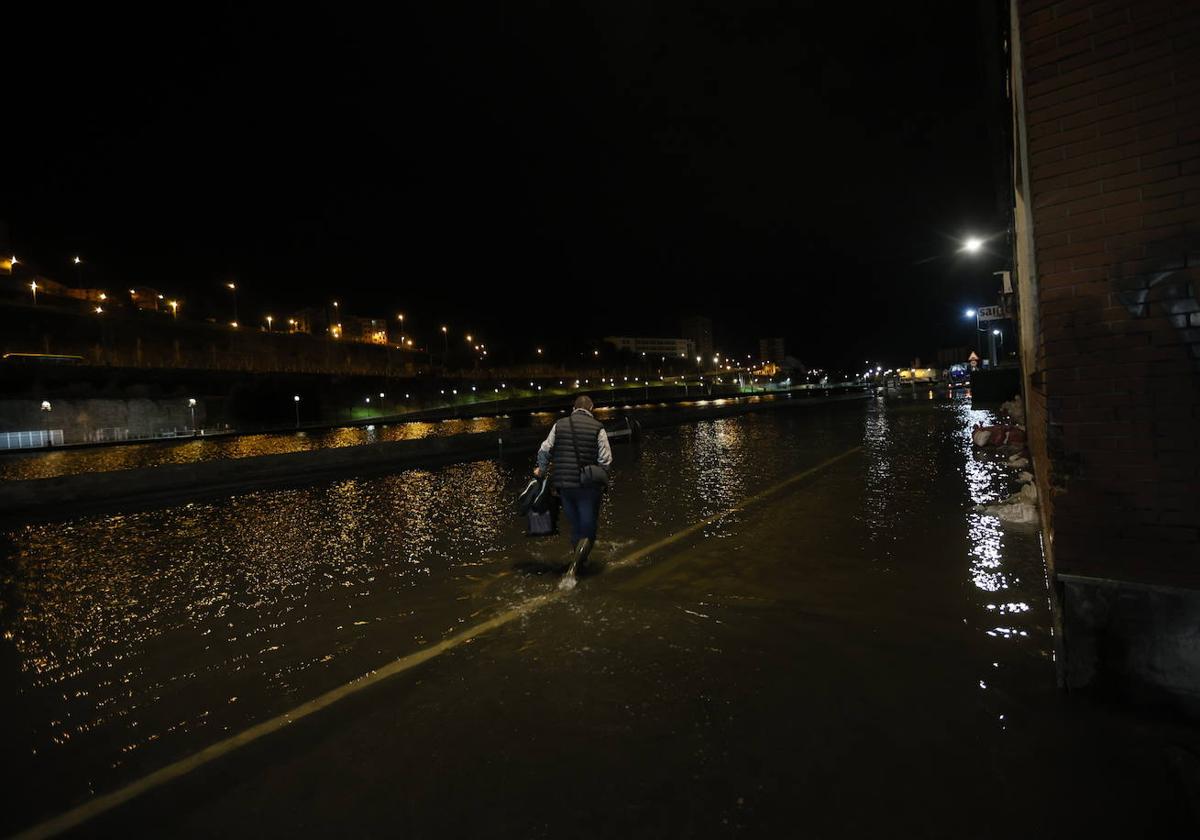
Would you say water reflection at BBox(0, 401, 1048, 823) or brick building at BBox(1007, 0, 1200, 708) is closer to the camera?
brick building at BBox(1007, 0, 1200, 708)

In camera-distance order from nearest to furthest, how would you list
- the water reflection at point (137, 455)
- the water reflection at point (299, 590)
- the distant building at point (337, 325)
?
the water reflection at point (299, 590), the water reflection at point (137, 455), the distant building at point (337, 325)

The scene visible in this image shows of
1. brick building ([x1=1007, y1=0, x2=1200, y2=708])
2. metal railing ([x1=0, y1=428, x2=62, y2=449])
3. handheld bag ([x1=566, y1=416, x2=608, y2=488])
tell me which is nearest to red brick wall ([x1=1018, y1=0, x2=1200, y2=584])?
brick building ([x1=1007, y1=0, x2=1200, y2=708])

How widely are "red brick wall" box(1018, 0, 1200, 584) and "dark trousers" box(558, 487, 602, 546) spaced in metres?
3.58

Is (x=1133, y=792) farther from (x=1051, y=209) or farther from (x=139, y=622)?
(x=139, y=622)

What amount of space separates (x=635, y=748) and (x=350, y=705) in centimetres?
180

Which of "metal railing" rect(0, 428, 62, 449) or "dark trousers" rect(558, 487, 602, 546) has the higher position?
"metal railing" rect(0, 428, 62, 449)

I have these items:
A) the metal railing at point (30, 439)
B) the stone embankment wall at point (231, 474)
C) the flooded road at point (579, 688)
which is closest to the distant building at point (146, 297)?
the metal railing at point (30, 439)

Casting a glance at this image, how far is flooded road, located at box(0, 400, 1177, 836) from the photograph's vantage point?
2.79 m

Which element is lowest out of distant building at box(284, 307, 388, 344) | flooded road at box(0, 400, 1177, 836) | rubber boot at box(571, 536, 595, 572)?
flooded road at box(0, 400, 1177, 836)

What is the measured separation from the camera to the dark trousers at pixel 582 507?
231 inches

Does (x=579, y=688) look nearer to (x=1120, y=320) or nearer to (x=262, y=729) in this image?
(x=262, y=729)

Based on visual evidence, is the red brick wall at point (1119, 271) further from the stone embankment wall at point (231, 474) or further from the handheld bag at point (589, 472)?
the stone embankment wall at point (231, 474)

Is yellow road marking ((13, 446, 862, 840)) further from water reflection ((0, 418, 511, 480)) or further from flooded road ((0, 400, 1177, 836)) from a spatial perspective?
water reflection ((0, 418, 511, 480))

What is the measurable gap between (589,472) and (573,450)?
10.2 inches
